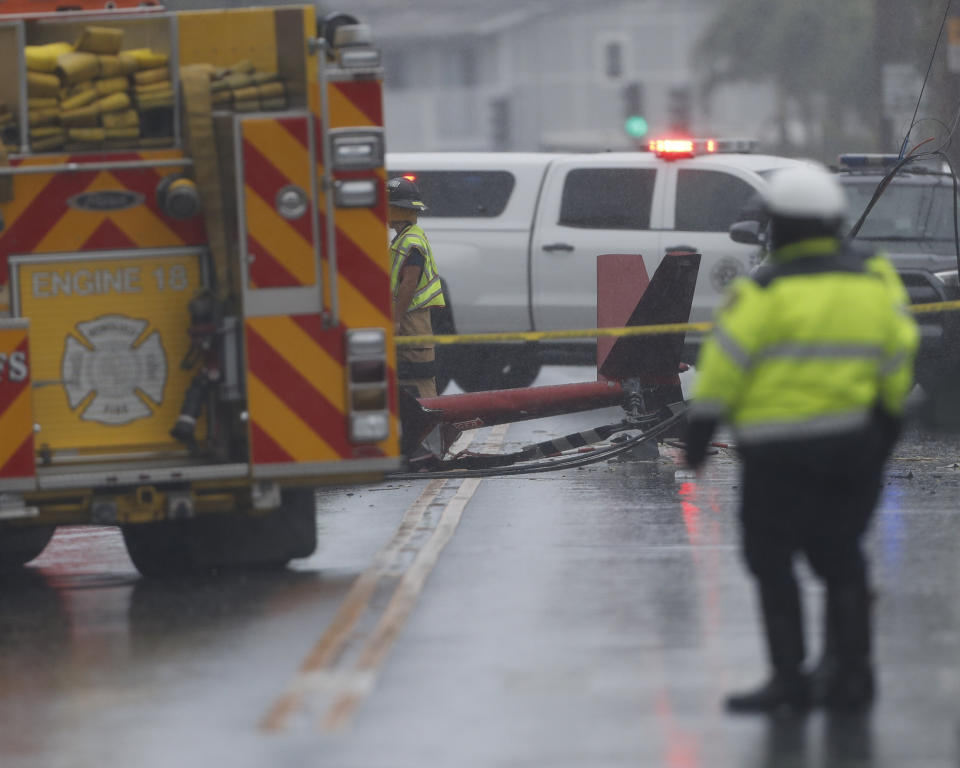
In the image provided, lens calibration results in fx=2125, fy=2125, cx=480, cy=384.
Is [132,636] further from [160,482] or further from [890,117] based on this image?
[890,117]

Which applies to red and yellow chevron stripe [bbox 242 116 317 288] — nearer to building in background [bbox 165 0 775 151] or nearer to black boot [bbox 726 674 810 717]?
black boot [bbox 726 674 810 717]

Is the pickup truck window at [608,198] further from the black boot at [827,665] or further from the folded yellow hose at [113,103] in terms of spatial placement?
the black boot at [827,665]

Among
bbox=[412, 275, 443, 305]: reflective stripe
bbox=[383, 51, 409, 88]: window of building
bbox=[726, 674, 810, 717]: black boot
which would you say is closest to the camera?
bbox=[726, 674, 810, 717]: black boot

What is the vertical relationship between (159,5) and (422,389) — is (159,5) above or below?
above

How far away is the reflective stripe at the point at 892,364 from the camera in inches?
255

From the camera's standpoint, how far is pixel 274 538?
32.0ft

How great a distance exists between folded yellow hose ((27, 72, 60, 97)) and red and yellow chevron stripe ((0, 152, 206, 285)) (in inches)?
11.6

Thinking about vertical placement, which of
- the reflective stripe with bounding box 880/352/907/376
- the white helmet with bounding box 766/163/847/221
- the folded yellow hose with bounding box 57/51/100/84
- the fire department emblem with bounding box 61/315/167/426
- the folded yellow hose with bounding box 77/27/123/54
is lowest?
the fire department emblem with bounding box 61/315/167/426

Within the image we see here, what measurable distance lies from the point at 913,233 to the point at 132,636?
9672 mm

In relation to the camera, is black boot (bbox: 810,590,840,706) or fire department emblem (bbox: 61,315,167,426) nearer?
black boot (bbox: 810,590,840,706)

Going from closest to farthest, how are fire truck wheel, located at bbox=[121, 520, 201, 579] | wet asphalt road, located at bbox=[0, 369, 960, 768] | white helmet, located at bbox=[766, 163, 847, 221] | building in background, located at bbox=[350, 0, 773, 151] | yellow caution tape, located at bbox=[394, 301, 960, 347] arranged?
wet asphalt road, located at bbox=[0, 369, 960, 768] < white helmet, located at bbox=[766, 163, 847, 221] < fire truck wheel, located at bbox=[121, 520, 201, 579] < yellow caution tape, located at bbox=[394, 301, 960, 347] < building in background, located at bbox=[350, 0, 773, 151]

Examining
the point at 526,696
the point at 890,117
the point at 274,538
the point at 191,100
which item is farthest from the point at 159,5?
the point at 890,117

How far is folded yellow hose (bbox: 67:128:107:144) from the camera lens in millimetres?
9148

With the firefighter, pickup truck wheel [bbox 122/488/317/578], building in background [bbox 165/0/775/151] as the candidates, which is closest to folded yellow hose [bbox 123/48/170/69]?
pickup truck wheel [bbox 122/488/317/578]
